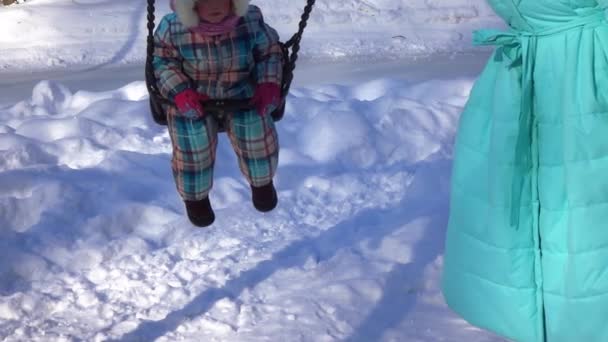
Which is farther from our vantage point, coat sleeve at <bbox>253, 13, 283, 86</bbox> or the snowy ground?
the snowy ground

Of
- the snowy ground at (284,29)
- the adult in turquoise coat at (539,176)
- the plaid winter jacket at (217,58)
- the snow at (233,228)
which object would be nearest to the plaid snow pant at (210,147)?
the plaid winter jacket at (217,58)

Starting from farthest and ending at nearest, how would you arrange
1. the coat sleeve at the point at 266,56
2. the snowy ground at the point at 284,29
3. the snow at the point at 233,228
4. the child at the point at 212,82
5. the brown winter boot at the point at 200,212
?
1. the snowy ground at the point at 284,29
2. the snow at the point at 233,228
3. the brown winter boot at the point at 200,212
4. the coat sleeve at the point at 266,56
5. the child at the point at 212,82

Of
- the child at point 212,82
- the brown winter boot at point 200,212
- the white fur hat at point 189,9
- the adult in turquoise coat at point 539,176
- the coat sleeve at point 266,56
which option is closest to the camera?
the adult in turquoise coat at point 539,176

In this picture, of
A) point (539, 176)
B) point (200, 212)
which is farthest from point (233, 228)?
point (539, 176)

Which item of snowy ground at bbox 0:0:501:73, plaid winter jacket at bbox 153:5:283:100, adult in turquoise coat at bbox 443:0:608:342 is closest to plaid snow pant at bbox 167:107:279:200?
plaid winter jacket at bbox 153:5:283:100

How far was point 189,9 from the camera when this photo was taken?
3014 millimetres

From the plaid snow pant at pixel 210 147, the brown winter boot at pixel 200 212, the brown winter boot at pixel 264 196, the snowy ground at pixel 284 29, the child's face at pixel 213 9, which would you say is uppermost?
the child's face at pixel 213 9

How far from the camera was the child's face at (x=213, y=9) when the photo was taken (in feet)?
10.00

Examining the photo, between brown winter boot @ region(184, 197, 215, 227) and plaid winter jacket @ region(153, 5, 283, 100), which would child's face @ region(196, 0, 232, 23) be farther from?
brown winter boot @ region(184, 197, 215, 227)

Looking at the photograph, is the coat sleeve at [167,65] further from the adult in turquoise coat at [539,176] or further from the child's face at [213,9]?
the adult in turquoise coat at [539,176]

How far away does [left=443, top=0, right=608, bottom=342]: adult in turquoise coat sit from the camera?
8.59ft

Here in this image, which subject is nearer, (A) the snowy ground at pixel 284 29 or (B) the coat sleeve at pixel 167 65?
(B) the coat sleeve at pixel 167 65

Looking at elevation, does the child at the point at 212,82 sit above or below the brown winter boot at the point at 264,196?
above

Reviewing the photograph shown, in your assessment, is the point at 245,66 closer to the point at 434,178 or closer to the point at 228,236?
the point at 228,236
